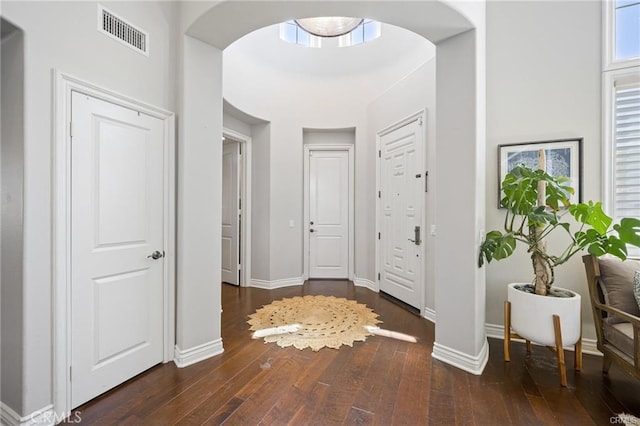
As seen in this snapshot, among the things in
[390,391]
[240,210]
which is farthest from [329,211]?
[390,391]

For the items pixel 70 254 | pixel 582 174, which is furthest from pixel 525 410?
pixel 70 254

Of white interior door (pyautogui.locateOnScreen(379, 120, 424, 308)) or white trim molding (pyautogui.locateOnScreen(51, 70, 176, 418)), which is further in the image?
white interior door (pyautogui.locateOnScreen(379, 120, 424, 308))

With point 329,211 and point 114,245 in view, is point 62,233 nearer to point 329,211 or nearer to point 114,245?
point 114,245

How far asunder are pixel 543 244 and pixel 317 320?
7.55 feet

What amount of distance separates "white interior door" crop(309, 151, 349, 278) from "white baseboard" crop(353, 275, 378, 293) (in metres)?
0.29

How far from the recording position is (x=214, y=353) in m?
2.47

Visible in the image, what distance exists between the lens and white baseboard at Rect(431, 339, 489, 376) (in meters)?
2.23

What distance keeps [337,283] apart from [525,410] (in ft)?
10.6

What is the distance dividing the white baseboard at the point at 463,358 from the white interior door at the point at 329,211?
8.81 ft

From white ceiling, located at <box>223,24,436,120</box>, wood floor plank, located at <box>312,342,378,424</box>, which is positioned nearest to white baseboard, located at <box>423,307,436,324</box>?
wood floor plank, located at <box>312,342,378,424</box>

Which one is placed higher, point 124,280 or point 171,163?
point 171,163

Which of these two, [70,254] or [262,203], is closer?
[70,254]

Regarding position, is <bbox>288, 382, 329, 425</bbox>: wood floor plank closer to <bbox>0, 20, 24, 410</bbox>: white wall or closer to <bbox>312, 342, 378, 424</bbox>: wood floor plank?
<bbox>312, 342, 378, 424</bbox>: wood floor plank

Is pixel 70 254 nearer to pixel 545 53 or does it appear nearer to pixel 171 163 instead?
pixel 171 163
